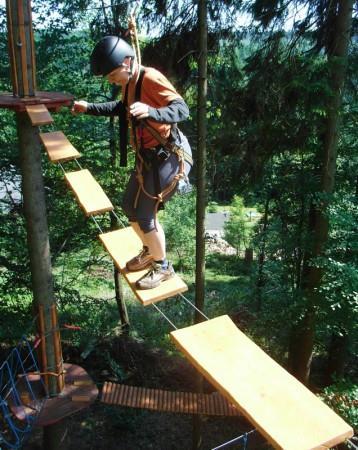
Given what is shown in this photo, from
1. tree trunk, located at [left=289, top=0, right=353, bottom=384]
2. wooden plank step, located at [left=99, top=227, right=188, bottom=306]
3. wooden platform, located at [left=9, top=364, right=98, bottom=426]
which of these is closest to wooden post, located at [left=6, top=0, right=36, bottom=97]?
wooden plank step, located at [left=99, top=227, right=188, bottom=306]

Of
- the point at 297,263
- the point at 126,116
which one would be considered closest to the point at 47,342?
the point at 126,116

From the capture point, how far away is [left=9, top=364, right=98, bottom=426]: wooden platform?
352 cm

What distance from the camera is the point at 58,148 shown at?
10.8 feet

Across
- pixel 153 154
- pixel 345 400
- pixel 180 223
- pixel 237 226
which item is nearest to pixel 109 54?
pixel 153 154

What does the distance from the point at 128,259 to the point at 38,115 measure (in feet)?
3.82

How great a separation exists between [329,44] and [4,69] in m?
4.41

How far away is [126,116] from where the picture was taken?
9.71 ft

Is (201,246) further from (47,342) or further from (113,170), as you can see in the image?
(47,342)

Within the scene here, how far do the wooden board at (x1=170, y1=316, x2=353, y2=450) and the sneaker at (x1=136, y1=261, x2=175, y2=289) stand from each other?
1.94ft

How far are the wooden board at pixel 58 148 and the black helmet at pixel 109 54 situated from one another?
2.91 feet

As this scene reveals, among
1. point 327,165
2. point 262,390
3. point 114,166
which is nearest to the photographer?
point 262,390

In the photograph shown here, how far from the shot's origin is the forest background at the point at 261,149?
17.9 ft

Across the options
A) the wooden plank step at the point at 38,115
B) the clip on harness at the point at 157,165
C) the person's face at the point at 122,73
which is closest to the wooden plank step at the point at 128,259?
the clip on harness at the point at 157,165

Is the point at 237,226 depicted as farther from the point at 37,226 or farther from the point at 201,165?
the point at 37,226
